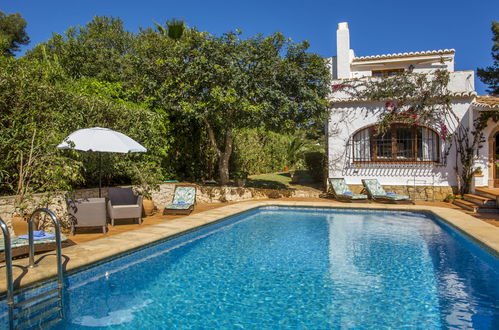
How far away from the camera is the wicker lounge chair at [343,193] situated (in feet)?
47.3

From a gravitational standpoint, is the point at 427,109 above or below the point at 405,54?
below

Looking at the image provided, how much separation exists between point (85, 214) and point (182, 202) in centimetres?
427

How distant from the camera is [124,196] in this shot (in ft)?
33.1

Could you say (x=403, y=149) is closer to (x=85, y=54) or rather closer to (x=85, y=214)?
(x=85, y=214)

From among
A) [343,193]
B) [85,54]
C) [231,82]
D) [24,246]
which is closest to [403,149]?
[343,193]

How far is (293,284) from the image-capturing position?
6.07 metres

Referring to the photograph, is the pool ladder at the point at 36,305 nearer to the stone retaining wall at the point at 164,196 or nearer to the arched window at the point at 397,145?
the stone retaining wall at the point at 164,196

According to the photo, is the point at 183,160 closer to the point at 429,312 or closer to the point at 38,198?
the point at 38,198

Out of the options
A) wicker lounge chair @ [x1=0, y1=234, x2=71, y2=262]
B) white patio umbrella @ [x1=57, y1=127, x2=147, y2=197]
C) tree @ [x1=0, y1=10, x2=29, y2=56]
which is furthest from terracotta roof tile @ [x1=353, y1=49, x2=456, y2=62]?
tree @ [x1=0, y1=10, x2=29, y2=56]

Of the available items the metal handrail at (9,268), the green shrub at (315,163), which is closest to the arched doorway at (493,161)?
the green shrub at (315,163)

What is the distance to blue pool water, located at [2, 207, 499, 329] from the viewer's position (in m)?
4.82

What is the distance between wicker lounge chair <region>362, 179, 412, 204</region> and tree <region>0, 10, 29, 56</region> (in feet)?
114

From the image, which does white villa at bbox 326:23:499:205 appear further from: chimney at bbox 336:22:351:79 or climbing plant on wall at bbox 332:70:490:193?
chimney at bbox 336:22:351:79

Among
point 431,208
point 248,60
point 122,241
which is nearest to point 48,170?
point 122,241
